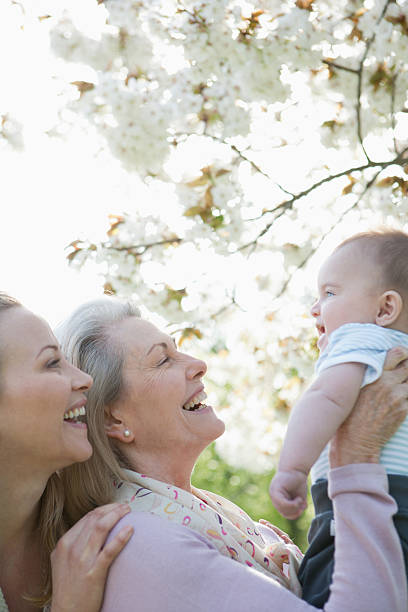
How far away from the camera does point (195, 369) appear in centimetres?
270

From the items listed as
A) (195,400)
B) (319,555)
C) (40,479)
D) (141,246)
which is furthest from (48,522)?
(141,246)

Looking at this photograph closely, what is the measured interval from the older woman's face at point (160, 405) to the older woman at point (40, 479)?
0.27 m

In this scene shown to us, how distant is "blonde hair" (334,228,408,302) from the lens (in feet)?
7.29

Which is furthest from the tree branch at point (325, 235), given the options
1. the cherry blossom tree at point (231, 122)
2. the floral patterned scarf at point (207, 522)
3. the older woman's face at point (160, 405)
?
the floral patterned scarf at point (207, 522)

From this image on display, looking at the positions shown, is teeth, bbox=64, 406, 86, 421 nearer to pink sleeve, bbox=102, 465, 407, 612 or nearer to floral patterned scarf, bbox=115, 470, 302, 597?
floral patterned scarf, bbox=115, 470, 302, 597

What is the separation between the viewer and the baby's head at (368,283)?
221cm

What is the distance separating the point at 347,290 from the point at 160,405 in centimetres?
77

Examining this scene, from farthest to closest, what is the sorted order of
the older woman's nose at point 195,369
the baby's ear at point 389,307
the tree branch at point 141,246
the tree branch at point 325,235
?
the tree branch at point 141,246, the tree branch at point 325,235, the older woman's nose at point 195,369, the baby's ear at point 389,307

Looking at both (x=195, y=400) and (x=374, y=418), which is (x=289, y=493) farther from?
(x=195, y=400)

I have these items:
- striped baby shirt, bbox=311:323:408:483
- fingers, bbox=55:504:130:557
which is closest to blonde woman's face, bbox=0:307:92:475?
fingers, bbox=55:504:130:557

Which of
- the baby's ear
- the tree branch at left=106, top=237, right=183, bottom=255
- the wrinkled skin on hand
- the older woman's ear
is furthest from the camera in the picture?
the tree branch at left=106, top=237, right=183, bottom=255

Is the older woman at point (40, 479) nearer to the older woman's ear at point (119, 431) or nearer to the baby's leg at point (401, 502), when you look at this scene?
the older woman's ear at point (119, 431)

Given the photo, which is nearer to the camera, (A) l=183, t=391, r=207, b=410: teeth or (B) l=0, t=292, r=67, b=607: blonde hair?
(B) l=0, t=292, r=67, b=607: blonde hair

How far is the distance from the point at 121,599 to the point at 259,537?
871 millimetres
